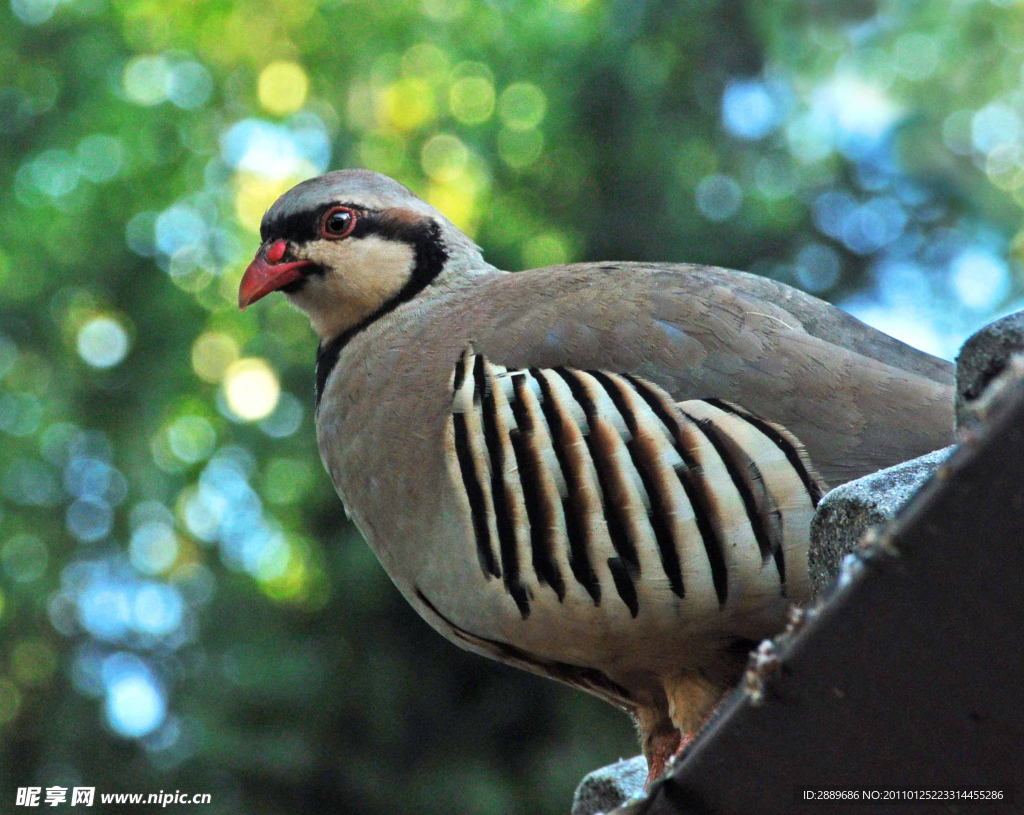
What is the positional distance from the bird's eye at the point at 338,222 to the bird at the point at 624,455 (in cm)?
44

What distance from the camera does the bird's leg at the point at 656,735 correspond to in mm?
3053

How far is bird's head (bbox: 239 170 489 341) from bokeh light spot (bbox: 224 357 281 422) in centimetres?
485

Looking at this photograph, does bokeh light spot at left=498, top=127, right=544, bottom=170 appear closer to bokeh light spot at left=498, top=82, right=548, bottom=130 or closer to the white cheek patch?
bokeh light spot at left=498, top=82, right=548, bottom=130

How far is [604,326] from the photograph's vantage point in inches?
112

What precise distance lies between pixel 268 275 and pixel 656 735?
1655 millimetres

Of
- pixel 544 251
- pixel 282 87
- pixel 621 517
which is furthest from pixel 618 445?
pixel 282 87

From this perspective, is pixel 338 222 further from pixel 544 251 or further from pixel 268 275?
pixel 544 251

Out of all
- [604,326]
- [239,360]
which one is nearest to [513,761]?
[239,360]

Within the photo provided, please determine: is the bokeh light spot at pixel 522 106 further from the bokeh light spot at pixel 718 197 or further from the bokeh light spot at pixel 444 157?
the bokeh light spot at pixel 718 197

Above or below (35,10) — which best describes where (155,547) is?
below

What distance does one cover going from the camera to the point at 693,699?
288 cm

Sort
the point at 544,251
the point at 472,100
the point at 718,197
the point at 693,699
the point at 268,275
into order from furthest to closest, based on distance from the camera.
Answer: the point at 472,100, the point at 718,197, the point at 544,251, the point at 268,275, the point at 693,699

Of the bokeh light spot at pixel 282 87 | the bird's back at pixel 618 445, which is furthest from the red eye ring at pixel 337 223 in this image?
the bokeh light spot at pixel 282 87

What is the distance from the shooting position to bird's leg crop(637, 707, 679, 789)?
10.0 ft
